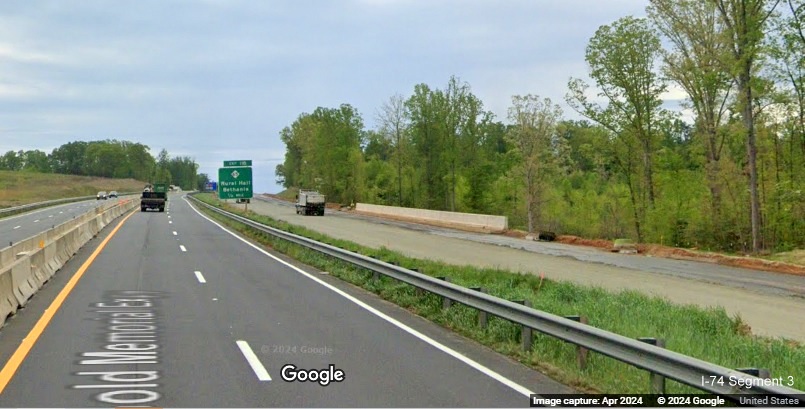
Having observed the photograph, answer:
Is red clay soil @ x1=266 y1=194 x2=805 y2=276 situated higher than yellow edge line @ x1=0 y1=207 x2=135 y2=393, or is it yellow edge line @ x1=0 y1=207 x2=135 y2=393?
yellow edge line @ x1=0 y1=207 x2=135 y2=393

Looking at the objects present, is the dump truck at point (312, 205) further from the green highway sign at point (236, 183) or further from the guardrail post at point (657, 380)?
the guardrail post at point (657, 380)

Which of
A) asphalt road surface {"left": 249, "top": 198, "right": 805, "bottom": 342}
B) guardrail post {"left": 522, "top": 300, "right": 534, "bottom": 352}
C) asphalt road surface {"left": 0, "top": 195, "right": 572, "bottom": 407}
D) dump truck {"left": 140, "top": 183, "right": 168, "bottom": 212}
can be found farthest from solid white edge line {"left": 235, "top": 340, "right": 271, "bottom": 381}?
dump truck {"left": 140, "top": 183, "right": 168, "bottom": 212}

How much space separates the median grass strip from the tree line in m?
19.2

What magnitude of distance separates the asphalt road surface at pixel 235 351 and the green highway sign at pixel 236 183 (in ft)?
84.9

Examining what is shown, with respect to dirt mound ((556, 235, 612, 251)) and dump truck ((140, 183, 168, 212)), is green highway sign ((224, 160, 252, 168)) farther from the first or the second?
dump truck ((140, 183, 168, 212))

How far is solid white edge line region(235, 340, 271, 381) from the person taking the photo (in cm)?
878

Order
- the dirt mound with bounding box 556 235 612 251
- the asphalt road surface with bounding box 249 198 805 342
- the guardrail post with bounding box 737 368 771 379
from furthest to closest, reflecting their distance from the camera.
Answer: the dirt mound with bounding box 556 235 612 251, the asphalt road surface with bounding box 249 198 805 342, the guardrail post with bounding box 737 368 771 379

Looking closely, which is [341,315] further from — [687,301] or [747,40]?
[747,40]

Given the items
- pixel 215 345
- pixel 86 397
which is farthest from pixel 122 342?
pixel 86 397

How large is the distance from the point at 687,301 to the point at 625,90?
3569 cm

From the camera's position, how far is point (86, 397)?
7.67 metres

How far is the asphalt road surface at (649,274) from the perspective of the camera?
679 inches

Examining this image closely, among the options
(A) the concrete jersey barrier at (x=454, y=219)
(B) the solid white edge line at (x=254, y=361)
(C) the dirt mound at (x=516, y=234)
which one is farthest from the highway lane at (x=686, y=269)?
(B) the solid white edge line at (x=254, y=361)

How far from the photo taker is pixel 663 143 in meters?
62.5
